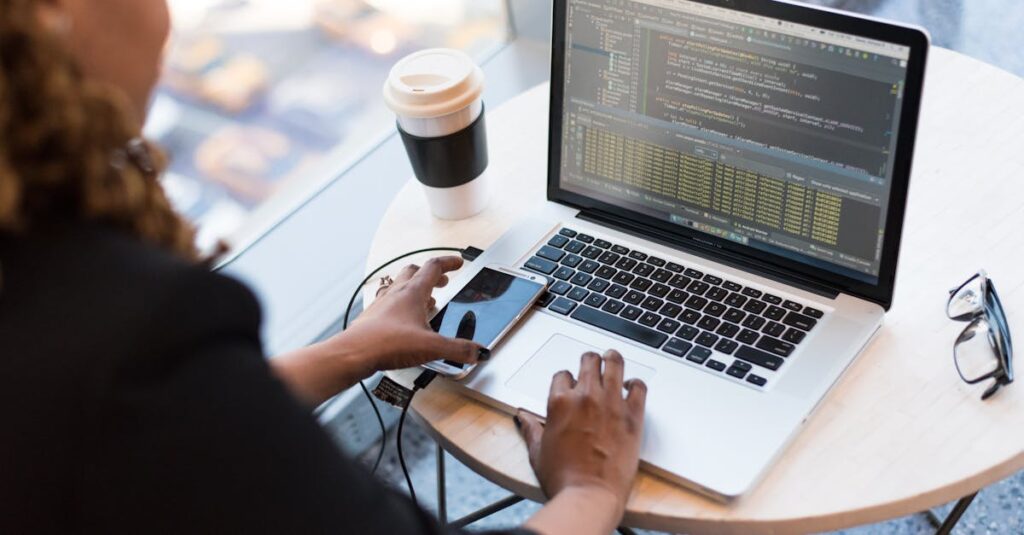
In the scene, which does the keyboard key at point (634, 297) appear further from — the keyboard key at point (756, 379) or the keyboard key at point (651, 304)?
the keyboard key at point (756, 379)

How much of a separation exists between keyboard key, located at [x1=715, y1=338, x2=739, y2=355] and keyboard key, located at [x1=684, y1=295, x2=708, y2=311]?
0.06m

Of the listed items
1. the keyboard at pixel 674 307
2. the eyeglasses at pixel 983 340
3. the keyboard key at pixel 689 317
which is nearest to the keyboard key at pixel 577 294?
the keyboard at pixel 674 307

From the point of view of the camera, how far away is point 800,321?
1.04 m

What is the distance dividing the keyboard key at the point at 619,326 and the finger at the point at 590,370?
86mm

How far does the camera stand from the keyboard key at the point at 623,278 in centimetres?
111

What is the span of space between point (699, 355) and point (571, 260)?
8.2 inches

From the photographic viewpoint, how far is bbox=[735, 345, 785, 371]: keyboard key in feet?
3.24

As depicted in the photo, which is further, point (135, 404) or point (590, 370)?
point (590, 370)

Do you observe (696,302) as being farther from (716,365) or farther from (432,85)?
(432,85)

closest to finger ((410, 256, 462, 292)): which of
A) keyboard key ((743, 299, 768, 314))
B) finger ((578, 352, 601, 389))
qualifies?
finger ((578, 352, 601, 389))

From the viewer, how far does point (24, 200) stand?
597 mm

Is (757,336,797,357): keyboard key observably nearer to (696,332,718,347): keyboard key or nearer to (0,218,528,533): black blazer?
(696,332,718,347): keyboard key

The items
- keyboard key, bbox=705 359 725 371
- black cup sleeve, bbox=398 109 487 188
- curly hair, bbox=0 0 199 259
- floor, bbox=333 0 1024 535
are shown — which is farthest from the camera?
floor, bbox=333 0 1024 535

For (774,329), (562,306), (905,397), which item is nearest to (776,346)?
(774,329)
